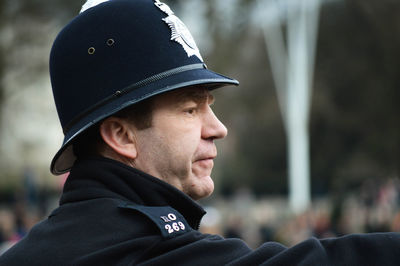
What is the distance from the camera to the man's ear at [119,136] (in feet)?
7.05

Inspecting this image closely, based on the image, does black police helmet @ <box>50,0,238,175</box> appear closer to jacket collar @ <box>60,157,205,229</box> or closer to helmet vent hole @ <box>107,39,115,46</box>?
helmet vent hole @ <box>107,39,115,46</box>

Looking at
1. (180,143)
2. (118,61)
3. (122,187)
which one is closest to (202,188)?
(180,143)

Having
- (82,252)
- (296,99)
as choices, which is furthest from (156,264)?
(296,99)

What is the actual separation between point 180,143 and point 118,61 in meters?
0.30

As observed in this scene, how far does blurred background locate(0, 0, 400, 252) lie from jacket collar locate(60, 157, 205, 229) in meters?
9.08

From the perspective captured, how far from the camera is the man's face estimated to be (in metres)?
2.12

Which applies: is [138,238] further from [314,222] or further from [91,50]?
[314,222]

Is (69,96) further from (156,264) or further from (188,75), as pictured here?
(156,264)

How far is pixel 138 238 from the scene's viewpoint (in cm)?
190

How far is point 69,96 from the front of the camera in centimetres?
221

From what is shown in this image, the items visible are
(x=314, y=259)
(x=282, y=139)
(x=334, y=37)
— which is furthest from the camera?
(x=282, y=139)

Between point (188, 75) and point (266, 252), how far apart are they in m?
0.58

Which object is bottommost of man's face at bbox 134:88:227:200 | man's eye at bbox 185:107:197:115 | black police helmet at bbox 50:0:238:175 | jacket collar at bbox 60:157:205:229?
jacket collar at bbox 60:157:205:229

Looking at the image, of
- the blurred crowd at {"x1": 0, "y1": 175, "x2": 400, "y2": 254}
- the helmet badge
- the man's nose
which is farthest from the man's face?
the blurred crowd at {"x1": 0, "y1": 175, "x2": 400, "y2": 254}
